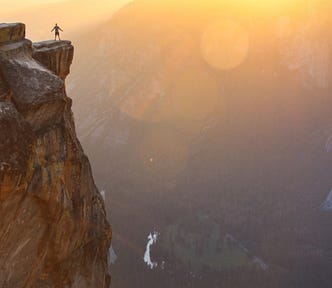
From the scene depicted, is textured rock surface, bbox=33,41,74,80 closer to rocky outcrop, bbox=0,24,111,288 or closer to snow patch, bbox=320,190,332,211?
rocky outcrop, bbox=0,24,111,288

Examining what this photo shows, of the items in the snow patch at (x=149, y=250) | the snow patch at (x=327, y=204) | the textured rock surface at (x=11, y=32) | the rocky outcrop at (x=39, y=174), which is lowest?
the snow patch at (x=327, y=204)

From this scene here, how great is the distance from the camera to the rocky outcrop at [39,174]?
20.5 m

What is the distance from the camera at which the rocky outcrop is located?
67.3ft

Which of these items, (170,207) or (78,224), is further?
(170,207)

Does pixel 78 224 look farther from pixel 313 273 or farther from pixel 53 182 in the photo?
pixel 313 273

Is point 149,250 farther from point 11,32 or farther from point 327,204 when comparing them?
point 11,32

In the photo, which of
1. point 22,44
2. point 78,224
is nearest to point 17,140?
point 22,44

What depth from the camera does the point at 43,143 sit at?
22516 mm

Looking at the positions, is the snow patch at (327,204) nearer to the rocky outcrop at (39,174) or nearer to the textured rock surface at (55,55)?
the rocky outcrop at (39,174)

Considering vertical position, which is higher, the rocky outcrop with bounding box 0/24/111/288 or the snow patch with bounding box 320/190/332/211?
the rocky outcrop with bounding box 0/24/111/288

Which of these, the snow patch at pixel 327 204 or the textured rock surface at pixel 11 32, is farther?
the snow patch at pixel 327 204

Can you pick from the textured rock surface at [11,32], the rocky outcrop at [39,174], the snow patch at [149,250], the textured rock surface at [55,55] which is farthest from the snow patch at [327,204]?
the textured rock surface at [11,32]

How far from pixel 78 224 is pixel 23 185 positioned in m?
6.13

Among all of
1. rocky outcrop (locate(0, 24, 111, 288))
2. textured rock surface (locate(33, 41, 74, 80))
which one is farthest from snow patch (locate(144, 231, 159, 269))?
textured rock surface (locate(33, 41, 74, 80))
